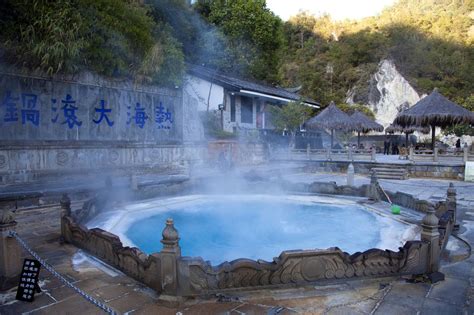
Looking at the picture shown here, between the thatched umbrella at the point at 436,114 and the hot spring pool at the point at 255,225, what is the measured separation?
34.5 ft

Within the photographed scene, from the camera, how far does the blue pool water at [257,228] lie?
761 centimetres

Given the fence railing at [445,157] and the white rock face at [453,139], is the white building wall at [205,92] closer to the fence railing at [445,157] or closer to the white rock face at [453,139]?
the fence railing at [445,157]

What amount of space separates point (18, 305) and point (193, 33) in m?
21.2

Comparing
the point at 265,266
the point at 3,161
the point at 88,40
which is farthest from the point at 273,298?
the point at 88,40

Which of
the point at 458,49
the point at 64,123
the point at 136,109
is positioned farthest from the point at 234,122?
the point at 458,49

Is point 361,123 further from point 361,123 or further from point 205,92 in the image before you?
point 205,92

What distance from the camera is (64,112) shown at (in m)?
12.8

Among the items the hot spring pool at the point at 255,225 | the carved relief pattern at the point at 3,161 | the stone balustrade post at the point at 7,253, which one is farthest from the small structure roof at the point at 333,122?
the stone balustrade post at the point at 7,253

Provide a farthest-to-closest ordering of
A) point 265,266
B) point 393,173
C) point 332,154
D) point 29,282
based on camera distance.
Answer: point 332,154 → point 393,173 → point 265,266 → point 29,282


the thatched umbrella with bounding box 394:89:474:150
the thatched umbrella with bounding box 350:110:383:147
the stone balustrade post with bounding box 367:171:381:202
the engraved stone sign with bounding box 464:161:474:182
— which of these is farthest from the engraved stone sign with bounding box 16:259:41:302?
the thatched umbrella with bounding box 350:110:383:147

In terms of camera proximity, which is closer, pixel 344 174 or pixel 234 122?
pixel 344 174

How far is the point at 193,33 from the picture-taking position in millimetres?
22812

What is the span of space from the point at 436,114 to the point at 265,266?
661 inches

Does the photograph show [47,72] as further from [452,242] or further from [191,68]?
[452,242]
